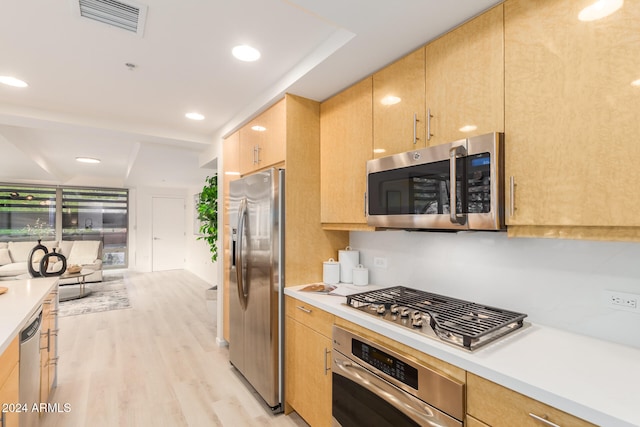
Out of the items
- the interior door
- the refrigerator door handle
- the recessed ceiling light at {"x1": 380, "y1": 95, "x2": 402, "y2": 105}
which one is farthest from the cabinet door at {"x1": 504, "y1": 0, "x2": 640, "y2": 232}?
the interior door

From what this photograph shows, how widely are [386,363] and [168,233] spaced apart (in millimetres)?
8249

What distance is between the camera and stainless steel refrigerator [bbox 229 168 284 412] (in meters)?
2.21

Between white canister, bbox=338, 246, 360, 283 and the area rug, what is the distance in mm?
4296

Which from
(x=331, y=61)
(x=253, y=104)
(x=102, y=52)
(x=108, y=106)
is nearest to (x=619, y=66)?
(x=331, y=61)

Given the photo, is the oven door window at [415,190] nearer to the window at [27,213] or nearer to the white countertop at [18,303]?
the white countertop at [18,303]

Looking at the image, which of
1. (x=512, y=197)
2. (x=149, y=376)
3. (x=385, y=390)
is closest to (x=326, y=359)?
(x=385, y=390)

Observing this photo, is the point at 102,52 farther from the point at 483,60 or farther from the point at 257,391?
the point at 257,391

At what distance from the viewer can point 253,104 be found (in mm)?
2639

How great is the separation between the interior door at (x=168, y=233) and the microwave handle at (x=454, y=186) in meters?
8.42

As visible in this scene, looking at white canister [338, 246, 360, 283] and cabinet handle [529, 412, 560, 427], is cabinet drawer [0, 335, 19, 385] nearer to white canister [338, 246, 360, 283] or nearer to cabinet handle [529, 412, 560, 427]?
white canister [338, 246, 360, 283]

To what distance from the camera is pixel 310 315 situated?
1.96 meters

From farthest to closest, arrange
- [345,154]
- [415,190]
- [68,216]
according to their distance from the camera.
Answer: [68,216]
[345,154]
[415,190]

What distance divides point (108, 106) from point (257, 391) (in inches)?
106

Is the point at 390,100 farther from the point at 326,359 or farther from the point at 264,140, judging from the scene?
the point at 326,359
